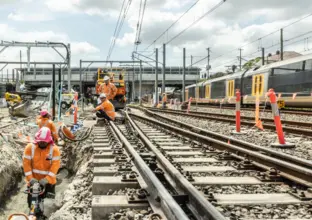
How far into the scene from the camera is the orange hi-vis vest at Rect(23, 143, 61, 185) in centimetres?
651

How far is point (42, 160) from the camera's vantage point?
21.5 feet

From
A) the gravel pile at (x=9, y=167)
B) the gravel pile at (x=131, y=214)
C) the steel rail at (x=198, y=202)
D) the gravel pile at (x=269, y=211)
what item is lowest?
the gravel pile at (x=9, y=167)

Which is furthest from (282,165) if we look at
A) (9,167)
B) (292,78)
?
(292,78)

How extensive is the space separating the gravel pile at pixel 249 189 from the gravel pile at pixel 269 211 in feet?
2.03

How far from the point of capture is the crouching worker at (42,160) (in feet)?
21.1

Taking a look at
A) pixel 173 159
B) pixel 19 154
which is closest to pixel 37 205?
pixel 173 159

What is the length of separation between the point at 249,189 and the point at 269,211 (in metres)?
0.95

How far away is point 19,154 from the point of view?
13.8 meters

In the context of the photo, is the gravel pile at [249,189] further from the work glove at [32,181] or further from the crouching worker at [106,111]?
the crouching worker at [106,111]

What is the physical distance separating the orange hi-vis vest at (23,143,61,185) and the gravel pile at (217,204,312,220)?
3269mm

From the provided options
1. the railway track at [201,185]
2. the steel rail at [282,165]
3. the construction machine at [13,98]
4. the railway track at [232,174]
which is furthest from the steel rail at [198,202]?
the construction machine at [13,98]

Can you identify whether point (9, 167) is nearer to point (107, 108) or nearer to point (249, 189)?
point (107, 108)

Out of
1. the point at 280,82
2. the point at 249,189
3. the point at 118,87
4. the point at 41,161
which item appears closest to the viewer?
the point at 249,189

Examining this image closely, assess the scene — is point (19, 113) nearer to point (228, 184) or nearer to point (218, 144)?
point (218, 144)
